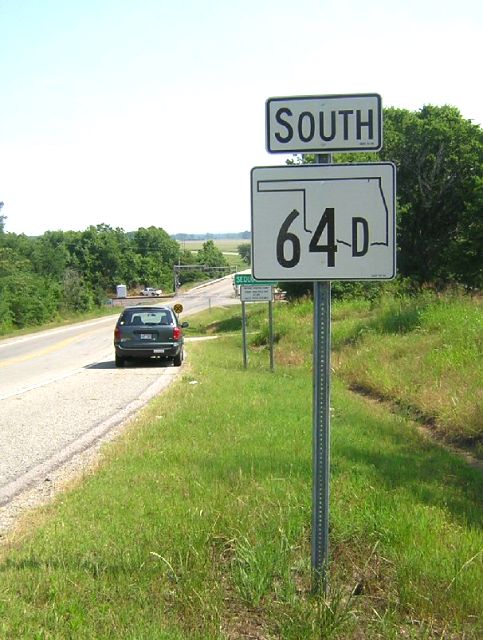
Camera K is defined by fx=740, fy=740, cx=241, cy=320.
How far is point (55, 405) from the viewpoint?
39.6 feet

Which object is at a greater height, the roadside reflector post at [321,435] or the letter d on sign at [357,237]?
the letter d on sign at [357,237]

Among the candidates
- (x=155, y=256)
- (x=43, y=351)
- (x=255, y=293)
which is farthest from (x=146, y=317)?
(x=155, y=256)

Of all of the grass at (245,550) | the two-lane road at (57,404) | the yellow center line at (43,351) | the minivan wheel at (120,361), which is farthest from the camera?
the yellow center line at (43,351)

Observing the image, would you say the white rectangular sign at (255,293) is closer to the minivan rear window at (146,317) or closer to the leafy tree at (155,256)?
the minivan rear window at (146,317)

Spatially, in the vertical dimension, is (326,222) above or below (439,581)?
above

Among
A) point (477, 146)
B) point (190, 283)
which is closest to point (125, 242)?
point (190, 283)

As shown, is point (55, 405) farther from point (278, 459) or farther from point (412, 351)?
point (412, 351)

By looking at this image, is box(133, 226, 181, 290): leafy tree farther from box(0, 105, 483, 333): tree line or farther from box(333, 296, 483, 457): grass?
box(333, 296, 483, 457): grass

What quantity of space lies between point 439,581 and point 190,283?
139142 millimetres

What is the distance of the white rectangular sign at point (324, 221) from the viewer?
12.0ft

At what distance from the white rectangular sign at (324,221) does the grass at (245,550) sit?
1.59 meters

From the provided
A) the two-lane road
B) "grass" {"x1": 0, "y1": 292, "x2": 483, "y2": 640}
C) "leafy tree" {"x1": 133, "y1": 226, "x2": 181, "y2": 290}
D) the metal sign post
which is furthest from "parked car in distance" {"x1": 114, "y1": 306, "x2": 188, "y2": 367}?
"leafy tree" {"x1": 133, "y1": 226, "x2": 181, "y2": 290}

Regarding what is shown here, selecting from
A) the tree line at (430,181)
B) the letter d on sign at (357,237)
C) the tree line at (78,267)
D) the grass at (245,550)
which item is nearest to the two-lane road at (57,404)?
the grass at (245,550)

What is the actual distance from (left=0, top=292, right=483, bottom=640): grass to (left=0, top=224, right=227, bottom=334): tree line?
46153 millimetres
